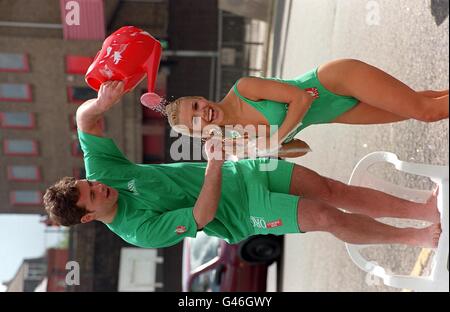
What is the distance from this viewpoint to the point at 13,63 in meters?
5.29

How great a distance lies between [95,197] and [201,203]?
0.43m

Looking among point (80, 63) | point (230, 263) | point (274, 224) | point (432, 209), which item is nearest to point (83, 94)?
point (80, 63)

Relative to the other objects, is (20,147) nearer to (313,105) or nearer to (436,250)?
(313,105)

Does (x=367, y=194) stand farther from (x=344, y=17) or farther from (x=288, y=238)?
(x=288, y=238)

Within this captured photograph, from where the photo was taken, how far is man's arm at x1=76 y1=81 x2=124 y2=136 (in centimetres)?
219

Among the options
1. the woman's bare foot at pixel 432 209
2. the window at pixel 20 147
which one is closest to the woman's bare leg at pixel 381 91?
the woman's bare foot at pixel 432 209

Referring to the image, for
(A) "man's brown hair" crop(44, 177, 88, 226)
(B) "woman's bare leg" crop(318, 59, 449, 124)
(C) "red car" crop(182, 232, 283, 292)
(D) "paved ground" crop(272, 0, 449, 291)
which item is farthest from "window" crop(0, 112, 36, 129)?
(B) "woman's bare leg" crop(318, 59, 449, 124)

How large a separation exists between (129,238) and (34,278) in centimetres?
112

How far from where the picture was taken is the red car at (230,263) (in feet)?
20.6

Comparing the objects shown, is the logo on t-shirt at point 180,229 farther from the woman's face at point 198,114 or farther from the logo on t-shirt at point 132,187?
the woman's face at point 198,114

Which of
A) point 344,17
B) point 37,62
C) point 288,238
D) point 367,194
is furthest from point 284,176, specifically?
point 37,62

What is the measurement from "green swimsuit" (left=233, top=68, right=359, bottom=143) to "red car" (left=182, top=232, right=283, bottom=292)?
12.9 ft

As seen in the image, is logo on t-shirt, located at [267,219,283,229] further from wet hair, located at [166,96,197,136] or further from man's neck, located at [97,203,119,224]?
man's neck, located at [97,203,119,224]
